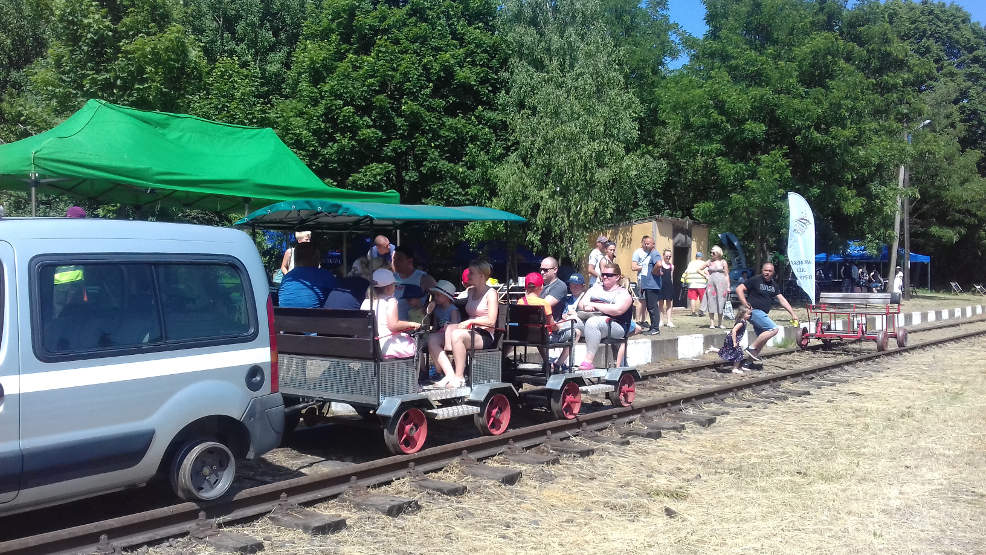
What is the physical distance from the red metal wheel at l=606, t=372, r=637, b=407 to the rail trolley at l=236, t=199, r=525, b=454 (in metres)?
1.92

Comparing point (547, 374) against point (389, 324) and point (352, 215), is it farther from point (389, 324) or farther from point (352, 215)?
point (352, 215)

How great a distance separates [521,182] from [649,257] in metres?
7.60

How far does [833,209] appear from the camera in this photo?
2898 cm

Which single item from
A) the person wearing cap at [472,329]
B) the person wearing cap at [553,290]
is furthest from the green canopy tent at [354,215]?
the person wearing cap at [553,290]

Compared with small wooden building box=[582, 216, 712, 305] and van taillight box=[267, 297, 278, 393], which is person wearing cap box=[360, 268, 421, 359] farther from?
small wooden building box=[582, 216, 712, 305]

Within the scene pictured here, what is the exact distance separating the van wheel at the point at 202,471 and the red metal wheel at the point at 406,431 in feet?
5.52

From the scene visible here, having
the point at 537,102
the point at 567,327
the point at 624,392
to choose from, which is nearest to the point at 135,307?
the point at 567,327

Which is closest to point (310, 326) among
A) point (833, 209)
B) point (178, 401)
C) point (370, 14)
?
point (178, 401)

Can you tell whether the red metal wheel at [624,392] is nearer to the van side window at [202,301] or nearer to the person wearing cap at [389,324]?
the person wearing cap at [389,324]

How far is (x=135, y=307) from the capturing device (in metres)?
5.36

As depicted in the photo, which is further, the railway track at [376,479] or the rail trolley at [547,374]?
the rail trolley at [547,374]

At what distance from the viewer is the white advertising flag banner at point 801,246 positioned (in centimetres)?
1689

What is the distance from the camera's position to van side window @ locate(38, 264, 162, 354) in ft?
16.1

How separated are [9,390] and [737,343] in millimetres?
11808
